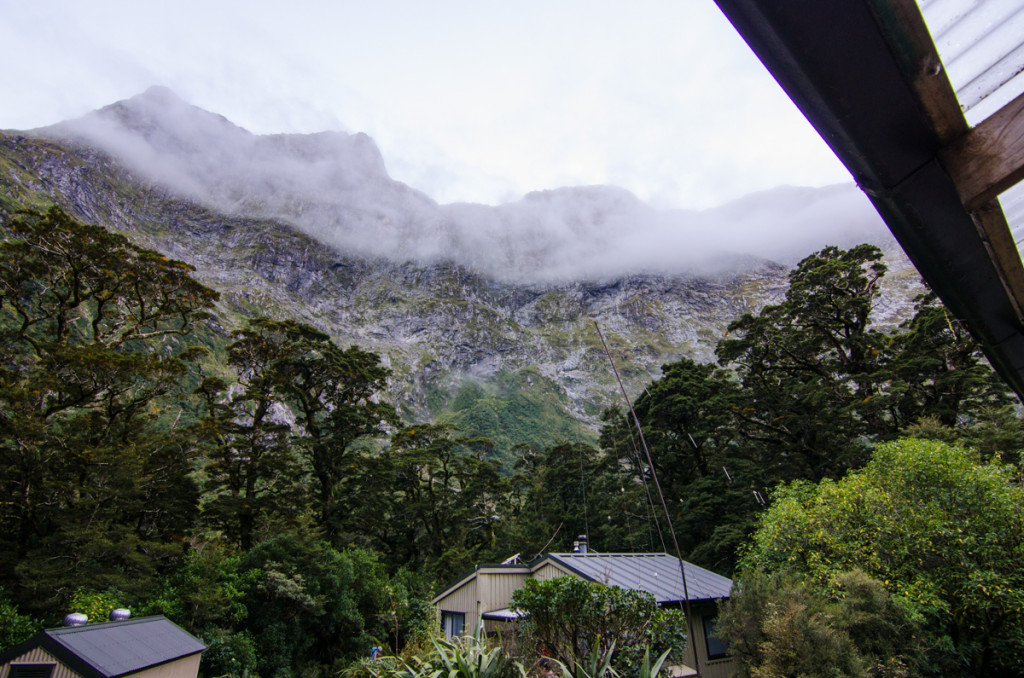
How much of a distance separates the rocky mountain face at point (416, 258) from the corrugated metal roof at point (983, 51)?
241 ft

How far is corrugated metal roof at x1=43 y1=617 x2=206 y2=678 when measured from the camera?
727 centimetres

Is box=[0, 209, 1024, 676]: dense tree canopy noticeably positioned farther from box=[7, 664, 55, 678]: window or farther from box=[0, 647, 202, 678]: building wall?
box=[7, 664, 55, 678]: window

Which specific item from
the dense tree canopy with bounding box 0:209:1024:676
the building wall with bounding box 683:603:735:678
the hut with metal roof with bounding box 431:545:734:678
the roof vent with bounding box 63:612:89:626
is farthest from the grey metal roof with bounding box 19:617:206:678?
the building wall with bounding box 683:603:735:678

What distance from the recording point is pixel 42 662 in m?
7.13

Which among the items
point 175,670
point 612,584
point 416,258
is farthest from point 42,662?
point 416,258

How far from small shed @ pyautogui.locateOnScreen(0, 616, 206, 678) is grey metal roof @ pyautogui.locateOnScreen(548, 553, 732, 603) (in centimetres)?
913

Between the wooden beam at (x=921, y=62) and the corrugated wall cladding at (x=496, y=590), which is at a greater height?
the wooden beam at (x=921, y=62)

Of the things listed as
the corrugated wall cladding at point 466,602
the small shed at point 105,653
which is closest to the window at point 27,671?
the small shed at point 105,653

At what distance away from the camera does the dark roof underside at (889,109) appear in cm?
97

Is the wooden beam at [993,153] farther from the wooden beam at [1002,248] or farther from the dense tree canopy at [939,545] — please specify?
the dense tree canopy at [939,545]

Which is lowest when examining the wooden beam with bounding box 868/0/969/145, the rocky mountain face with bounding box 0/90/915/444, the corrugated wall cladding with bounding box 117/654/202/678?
the corrugated wall cladding with bounding box 117/654/202/678

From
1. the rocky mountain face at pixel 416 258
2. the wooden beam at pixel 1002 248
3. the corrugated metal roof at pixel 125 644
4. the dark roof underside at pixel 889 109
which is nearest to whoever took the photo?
the dark roof underside at pixel 889 109

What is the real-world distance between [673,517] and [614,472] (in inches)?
261

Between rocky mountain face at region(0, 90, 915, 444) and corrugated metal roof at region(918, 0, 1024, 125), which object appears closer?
corrugated metal roof at region(918, 0, 1024, 125)
